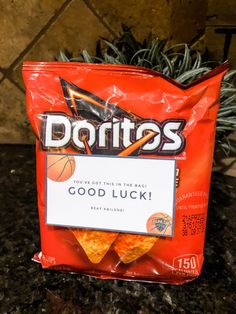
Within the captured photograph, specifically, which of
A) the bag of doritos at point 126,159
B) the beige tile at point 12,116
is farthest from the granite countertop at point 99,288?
the beige tile at point 12,116

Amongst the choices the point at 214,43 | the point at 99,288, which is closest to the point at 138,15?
the point at 214,43

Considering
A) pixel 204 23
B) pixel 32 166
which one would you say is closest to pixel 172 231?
pixel 32 166

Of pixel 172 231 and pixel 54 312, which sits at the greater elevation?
pixel 172 231

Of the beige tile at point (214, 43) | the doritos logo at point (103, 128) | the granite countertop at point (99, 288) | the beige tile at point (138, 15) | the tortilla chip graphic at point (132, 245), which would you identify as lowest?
the granite countertop at point (99, 288)

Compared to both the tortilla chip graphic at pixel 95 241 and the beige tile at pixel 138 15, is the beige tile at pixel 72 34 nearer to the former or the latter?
the beige tile at pixel 138 15

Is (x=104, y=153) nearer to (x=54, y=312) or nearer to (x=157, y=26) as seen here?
(x=54, y=312)

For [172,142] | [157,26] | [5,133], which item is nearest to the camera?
[172,142]

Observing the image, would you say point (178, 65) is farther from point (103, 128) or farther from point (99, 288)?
point (99, 288)
